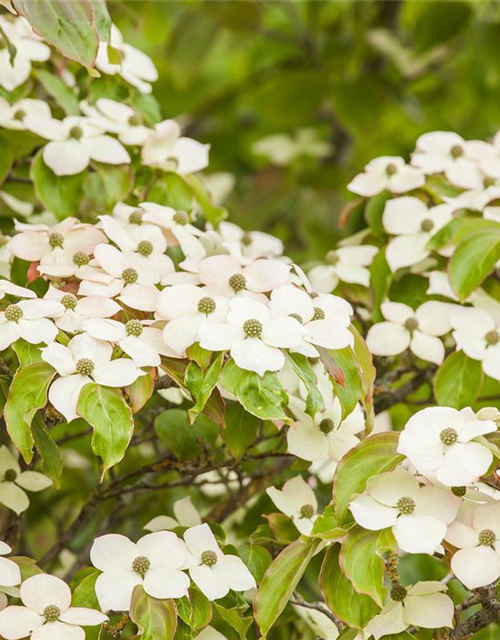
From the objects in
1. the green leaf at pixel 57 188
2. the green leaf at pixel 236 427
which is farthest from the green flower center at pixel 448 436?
the green leaf at pixel 57 188

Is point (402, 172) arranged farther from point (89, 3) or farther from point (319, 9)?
Result: point (319, 9)

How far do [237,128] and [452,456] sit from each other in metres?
2.03

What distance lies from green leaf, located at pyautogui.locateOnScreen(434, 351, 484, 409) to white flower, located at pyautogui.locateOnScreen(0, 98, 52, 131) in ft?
1.88

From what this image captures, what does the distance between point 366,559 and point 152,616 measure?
7.1 inches

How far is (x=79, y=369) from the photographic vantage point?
31.7 inches

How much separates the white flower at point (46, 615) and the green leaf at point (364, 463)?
0.73 feet

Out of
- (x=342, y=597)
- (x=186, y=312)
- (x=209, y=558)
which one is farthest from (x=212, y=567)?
(x=186, y=312)

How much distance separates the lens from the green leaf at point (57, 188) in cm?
112

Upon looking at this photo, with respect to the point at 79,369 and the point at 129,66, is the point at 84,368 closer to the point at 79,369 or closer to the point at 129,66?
the point at 79,369

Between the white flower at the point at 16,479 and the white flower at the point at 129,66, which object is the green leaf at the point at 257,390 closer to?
the white flower at the point at 16,479

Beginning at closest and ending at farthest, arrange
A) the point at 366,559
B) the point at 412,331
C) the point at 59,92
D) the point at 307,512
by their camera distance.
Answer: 1. the point at 366,559
2. the point at 307,512
3. the point at 412,331
4. the point at 59,92

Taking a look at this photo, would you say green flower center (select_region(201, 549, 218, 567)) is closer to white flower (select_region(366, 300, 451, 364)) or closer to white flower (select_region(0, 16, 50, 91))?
white flower (select_region(366, 300, 451, 364))

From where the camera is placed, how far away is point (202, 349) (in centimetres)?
83

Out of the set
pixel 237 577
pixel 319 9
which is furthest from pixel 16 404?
pixel 319 9
